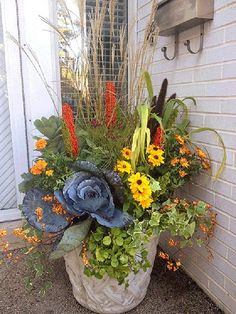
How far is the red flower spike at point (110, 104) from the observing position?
3.99 ft

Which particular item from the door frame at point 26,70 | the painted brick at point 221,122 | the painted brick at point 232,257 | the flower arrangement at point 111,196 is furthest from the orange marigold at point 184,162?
the door frame at point 26,70

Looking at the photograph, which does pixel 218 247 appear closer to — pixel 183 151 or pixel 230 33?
pixel 183 151

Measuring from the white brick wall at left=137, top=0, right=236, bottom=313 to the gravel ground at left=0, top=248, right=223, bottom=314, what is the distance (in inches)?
2.9

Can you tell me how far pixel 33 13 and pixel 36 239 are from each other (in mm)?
1425

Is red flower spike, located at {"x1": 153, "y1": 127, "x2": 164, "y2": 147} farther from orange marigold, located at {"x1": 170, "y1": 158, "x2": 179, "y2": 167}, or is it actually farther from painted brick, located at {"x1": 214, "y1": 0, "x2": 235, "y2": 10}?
painted brick, located at {"x1": 214, "y1": 0, "x2": 235, "y2": 10}

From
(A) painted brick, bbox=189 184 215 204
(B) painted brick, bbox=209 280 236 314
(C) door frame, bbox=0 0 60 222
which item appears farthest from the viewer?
(C) door frame, bbox=0 0 60 222

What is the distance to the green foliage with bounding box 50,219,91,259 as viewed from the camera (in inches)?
44.1

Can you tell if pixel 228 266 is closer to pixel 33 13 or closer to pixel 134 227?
pixel 134 227

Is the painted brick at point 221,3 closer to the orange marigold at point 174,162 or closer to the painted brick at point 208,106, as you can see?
the painted brick at point 208,106

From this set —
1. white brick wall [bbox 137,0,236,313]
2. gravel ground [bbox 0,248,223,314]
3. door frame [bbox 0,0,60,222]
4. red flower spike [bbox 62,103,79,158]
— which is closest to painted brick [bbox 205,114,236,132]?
white brick wall [bbox 137,0,236,313]

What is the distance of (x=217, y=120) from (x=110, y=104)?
514 millimetres

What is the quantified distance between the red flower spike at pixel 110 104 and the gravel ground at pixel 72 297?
92 centimetres

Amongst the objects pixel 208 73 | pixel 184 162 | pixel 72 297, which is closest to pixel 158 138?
pixel 184 162

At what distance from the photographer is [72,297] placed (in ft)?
4.90
